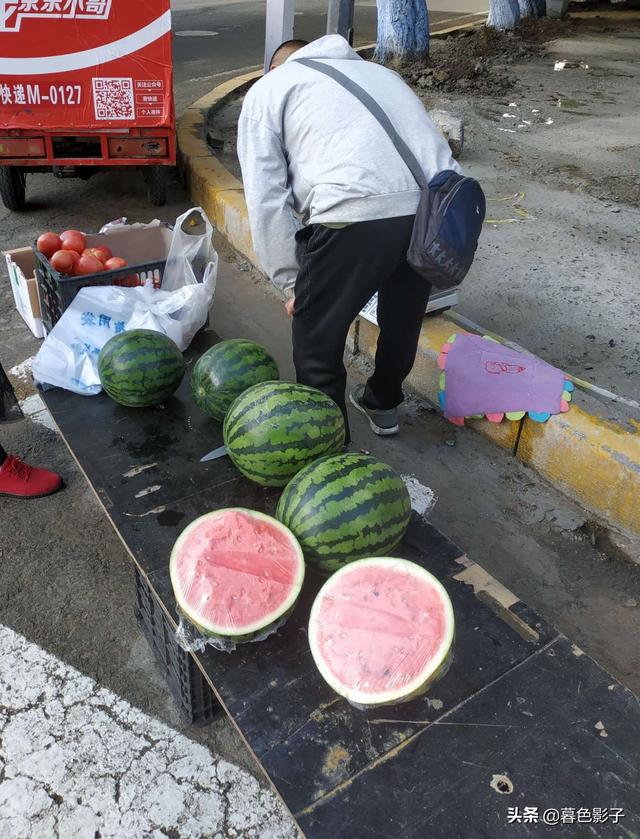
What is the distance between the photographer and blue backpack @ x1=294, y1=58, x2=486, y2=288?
103 inches

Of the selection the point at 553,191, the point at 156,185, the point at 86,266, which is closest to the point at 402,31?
the point at 553,191

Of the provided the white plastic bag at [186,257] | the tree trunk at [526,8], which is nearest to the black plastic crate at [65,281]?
the white plastic bag at [186,257]

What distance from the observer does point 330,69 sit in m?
2.74

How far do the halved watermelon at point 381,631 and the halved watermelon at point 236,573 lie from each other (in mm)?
123

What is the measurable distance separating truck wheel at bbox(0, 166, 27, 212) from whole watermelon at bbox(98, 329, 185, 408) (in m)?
3.88

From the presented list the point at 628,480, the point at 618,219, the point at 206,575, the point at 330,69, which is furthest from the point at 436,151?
the point at 618,219

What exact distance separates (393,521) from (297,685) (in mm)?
552

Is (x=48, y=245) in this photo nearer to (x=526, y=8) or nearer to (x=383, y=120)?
(x=383, y=120)

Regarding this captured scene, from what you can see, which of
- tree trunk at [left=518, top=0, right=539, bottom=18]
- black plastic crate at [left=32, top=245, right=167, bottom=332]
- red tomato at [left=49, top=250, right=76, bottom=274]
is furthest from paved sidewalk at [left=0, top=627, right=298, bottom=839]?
tree trunk at [left=518, top=0, right=539, bottom=18]

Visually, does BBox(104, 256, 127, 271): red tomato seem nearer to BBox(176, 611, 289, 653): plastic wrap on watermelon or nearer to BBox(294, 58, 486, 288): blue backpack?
BBox(294, 58, 486, 288): blue backpack

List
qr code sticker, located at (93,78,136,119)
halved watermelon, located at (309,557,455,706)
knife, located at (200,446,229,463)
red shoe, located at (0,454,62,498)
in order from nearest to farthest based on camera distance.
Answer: halved watermelon, located at (309,557,455,706)
knife, located at (200,446,229,463)
red shoe, located at (0,454,62,498)
qr code sticker, located at (93,78,136,119)

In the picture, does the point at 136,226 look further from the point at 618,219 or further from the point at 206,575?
the point at 618,219

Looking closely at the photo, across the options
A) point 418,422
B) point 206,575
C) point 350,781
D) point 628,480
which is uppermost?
point 206,575

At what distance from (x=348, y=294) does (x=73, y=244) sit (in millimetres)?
1984
